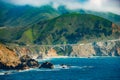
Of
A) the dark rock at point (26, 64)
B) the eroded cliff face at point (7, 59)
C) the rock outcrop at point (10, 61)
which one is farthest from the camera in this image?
the dark rock at point (26, 64)

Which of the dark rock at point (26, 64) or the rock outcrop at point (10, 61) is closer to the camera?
the rock outcrop at point (10, 61)

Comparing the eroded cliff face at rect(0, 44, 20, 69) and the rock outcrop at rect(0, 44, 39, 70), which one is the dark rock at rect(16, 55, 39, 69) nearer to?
the rock outcrop at rect(0, 44, 39, 70)

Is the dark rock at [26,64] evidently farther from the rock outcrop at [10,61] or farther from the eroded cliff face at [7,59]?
the eroded cliff face at [7,59]

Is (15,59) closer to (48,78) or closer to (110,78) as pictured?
(48,78)

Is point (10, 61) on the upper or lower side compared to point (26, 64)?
upper

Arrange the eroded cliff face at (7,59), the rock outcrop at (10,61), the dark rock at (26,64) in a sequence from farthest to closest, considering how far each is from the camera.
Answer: the dark rock at (26,64)
the rock outcrop at (10,61)
the eroded cliff face at (7,59)

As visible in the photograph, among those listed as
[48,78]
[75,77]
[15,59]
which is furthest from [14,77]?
[15,59]

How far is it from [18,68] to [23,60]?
7.62m

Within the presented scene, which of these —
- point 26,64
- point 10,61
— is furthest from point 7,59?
point 26,64

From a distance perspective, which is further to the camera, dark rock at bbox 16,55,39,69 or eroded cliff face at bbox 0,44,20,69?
dark rock at bbox 16,55,39,69

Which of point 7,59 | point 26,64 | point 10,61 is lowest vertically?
point 26,64

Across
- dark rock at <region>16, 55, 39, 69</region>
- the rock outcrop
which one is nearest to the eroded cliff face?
the rock outcrop

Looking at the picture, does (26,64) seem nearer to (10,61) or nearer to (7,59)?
(10,61)

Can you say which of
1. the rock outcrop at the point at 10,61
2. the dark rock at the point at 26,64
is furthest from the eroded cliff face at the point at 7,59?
the dark rock at the point at 26,64
